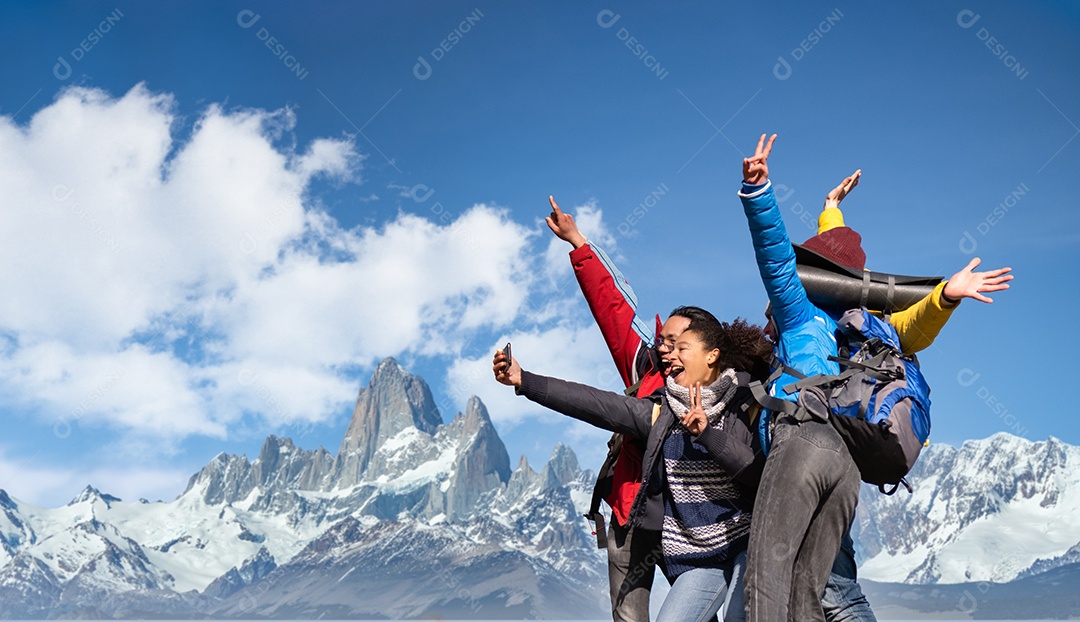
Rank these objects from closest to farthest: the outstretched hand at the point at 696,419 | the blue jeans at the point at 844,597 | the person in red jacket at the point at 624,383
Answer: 1. the blue jeans at the point at 844,597
2. the outstretched hand at the point at 696,419
3. the person in red jacket at the point at 624,383

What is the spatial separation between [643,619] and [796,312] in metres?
2.65

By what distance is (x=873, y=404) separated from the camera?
18.8 ft

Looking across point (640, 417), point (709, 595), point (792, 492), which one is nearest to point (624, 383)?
point (640, 417)

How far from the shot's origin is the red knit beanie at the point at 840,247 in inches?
266

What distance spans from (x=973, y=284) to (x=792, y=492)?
1.74 m

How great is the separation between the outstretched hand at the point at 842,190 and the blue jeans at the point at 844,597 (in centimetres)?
310

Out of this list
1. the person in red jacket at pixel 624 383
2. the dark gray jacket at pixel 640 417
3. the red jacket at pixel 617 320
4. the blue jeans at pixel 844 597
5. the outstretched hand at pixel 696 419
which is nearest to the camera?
the blue jeans at pixel 844 597

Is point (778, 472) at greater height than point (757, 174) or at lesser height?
lesser

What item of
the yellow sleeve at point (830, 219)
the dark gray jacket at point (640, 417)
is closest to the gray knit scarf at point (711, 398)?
the dark gray jacket at point (640, 417)

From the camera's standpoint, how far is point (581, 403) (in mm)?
6711

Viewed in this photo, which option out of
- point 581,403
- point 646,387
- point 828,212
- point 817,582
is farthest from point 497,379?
point 828,212

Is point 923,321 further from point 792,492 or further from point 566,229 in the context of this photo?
point 566,229

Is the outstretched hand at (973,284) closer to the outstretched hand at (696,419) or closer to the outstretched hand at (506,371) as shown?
the outstretched hand at (696,419)

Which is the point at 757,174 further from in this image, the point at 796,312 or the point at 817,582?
the point at 817,582
